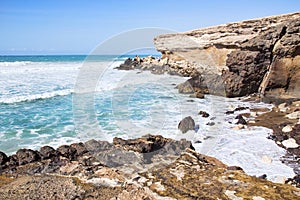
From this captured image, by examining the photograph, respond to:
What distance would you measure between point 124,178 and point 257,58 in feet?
46.8

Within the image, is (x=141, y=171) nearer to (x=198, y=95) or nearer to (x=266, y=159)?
(x=266, y=159)

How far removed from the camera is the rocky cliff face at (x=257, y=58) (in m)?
14.1

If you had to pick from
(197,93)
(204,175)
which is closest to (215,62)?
(197,93)

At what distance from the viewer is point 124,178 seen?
3.59 m

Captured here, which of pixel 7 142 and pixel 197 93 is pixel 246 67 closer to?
pixel 197 93

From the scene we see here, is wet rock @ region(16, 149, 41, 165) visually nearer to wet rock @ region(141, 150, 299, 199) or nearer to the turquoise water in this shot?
wet rock @ region(141, 150, 299, 199)

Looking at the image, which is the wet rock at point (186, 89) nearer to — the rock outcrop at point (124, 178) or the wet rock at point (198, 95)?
the wet rock at point (198, 95)

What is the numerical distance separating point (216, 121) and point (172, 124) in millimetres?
1839

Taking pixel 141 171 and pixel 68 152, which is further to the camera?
pixel 68 152

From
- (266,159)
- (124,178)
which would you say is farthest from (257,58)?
(124,178)

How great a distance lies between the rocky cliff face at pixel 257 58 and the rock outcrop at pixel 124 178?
1167 centimetres

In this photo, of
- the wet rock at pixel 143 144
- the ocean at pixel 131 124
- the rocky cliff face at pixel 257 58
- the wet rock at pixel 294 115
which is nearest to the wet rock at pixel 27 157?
the wet rock at pixel 143 144

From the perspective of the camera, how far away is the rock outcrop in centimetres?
313

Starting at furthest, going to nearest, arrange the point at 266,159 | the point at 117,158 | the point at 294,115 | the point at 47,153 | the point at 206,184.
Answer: the point at 294,115
the point at 266,159
the point at 47,153
the point at 117,158
the point at 206,184
